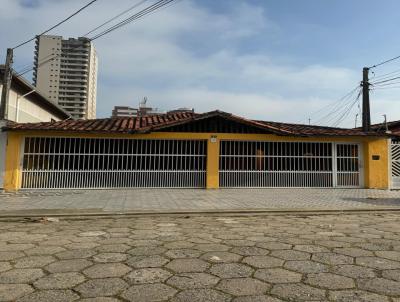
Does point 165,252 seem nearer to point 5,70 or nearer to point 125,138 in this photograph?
point 125,138

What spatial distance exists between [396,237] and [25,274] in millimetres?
5433

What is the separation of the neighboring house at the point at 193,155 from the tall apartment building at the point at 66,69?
139 inches

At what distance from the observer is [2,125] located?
1468 cm

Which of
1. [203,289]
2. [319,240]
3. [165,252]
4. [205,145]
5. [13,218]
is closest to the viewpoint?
[203,289]

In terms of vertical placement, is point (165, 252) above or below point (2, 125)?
below

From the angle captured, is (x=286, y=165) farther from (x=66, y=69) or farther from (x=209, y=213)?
(x=66, y=69)

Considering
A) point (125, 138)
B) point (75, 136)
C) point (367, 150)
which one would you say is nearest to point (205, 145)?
point (125, 138)

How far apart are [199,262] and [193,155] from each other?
11.7m

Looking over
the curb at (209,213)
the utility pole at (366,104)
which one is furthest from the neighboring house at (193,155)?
the curb at (209,213)

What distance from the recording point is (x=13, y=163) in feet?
48.4

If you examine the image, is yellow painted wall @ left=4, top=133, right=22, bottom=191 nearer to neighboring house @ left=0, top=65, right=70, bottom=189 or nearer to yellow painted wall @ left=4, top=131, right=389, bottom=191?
yellow painted wall @ left=4, top=131, right=389, bottom=191

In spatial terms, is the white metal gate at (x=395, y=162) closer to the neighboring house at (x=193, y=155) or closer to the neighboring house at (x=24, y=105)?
the neighboring house at (x=193, y=155)

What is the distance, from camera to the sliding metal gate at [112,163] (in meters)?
15.1

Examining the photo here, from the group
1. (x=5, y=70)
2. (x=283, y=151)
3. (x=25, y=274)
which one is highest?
Result: (x=5, y=70)
